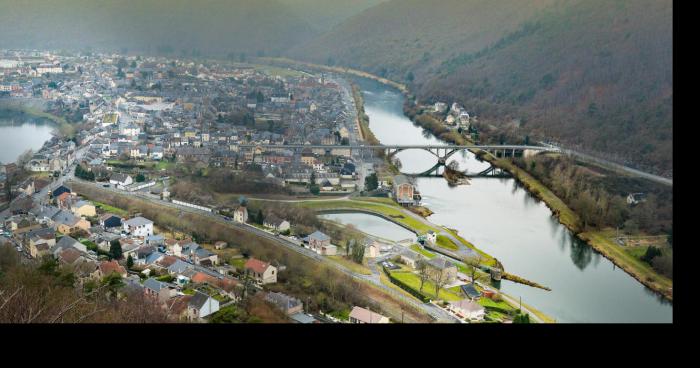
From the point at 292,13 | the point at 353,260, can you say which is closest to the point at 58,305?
the point at 353,260

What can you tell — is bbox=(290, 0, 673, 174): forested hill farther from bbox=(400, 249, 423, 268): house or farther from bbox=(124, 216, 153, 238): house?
bbox=(124, 216, 153, 238): house

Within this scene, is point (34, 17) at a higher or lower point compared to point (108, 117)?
higher

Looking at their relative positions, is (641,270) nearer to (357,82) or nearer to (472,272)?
(472,272)

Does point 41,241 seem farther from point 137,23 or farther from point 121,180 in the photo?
point 137,23

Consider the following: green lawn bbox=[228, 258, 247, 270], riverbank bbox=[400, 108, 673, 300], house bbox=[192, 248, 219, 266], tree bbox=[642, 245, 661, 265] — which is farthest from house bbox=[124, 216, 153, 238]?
tree bbox=[642, 245, 661, 265]

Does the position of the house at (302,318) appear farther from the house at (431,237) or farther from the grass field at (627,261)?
the grass field at (627,261)

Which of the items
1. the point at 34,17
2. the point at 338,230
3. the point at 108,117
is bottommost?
the point at 338,230
